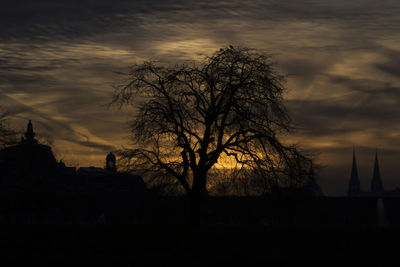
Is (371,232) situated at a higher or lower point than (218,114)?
lower

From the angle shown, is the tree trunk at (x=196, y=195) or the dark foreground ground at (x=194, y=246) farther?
the tree trunk at (x=196, y=195)

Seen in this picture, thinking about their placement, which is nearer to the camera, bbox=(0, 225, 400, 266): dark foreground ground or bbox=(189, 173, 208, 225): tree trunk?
bbox=(0, 225, 400, 266): dark foreground ground

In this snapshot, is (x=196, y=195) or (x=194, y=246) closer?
(x=194, y=246)

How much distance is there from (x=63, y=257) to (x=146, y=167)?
1176 cm

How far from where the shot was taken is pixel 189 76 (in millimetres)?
28859

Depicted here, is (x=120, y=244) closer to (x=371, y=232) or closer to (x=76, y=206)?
(x=371, y=232)

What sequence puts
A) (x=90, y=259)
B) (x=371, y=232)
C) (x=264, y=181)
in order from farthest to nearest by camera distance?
(x=264, y=181)
(x=371, y=232)
(x=90, y=259)

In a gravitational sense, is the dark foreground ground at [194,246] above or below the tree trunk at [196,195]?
below

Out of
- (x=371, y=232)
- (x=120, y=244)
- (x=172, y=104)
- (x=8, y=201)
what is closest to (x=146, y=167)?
(x=172, y=104)

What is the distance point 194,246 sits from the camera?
20.4 meters

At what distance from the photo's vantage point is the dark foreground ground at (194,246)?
17.2 metres

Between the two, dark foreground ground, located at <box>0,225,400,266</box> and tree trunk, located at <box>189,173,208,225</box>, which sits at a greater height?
tree trunk, located at <box>189,173,208,225</box>

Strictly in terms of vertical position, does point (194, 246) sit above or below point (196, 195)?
below

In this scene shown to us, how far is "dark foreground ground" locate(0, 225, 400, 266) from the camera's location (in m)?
17.2
